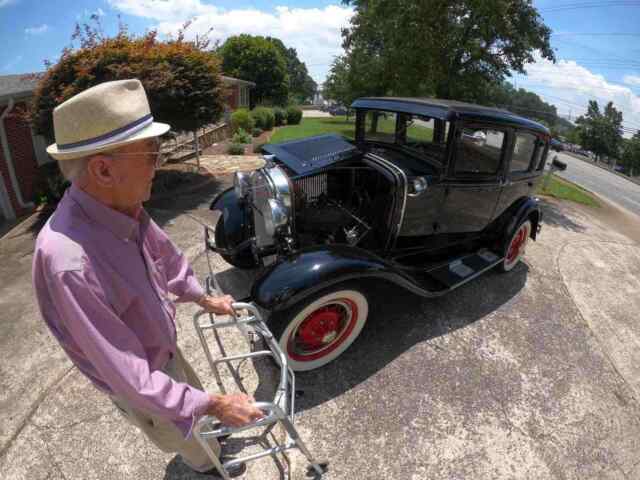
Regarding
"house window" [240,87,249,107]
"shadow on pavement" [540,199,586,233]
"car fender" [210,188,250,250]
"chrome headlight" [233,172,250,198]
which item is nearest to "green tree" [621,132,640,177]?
"house window" [240,87,249,107]

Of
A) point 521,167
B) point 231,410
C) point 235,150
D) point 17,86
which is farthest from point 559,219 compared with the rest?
point 17,86

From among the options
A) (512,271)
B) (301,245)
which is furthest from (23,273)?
(512,271)

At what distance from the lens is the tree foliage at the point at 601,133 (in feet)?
235

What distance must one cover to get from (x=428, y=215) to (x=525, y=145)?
1672mm

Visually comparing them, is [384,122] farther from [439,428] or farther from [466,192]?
[439,428]

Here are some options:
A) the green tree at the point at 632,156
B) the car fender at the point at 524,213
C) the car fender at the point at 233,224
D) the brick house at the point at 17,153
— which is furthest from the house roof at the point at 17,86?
the green tree at the point at 632,156

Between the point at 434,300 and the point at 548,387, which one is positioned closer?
the point at 548,387

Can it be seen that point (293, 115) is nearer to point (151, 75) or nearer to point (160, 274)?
point (151, 75)

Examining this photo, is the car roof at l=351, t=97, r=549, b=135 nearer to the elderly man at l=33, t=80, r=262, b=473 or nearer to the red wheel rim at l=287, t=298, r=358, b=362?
the red wheel rim at l=287, t=298, r=358, b=362

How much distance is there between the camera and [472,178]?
12.7ft

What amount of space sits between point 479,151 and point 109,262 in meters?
3.66

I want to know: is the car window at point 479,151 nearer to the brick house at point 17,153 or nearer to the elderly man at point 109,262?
the elderly man at point 109,262

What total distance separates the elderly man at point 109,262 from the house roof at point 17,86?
7.80 metres

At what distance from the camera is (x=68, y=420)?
2.58 m
